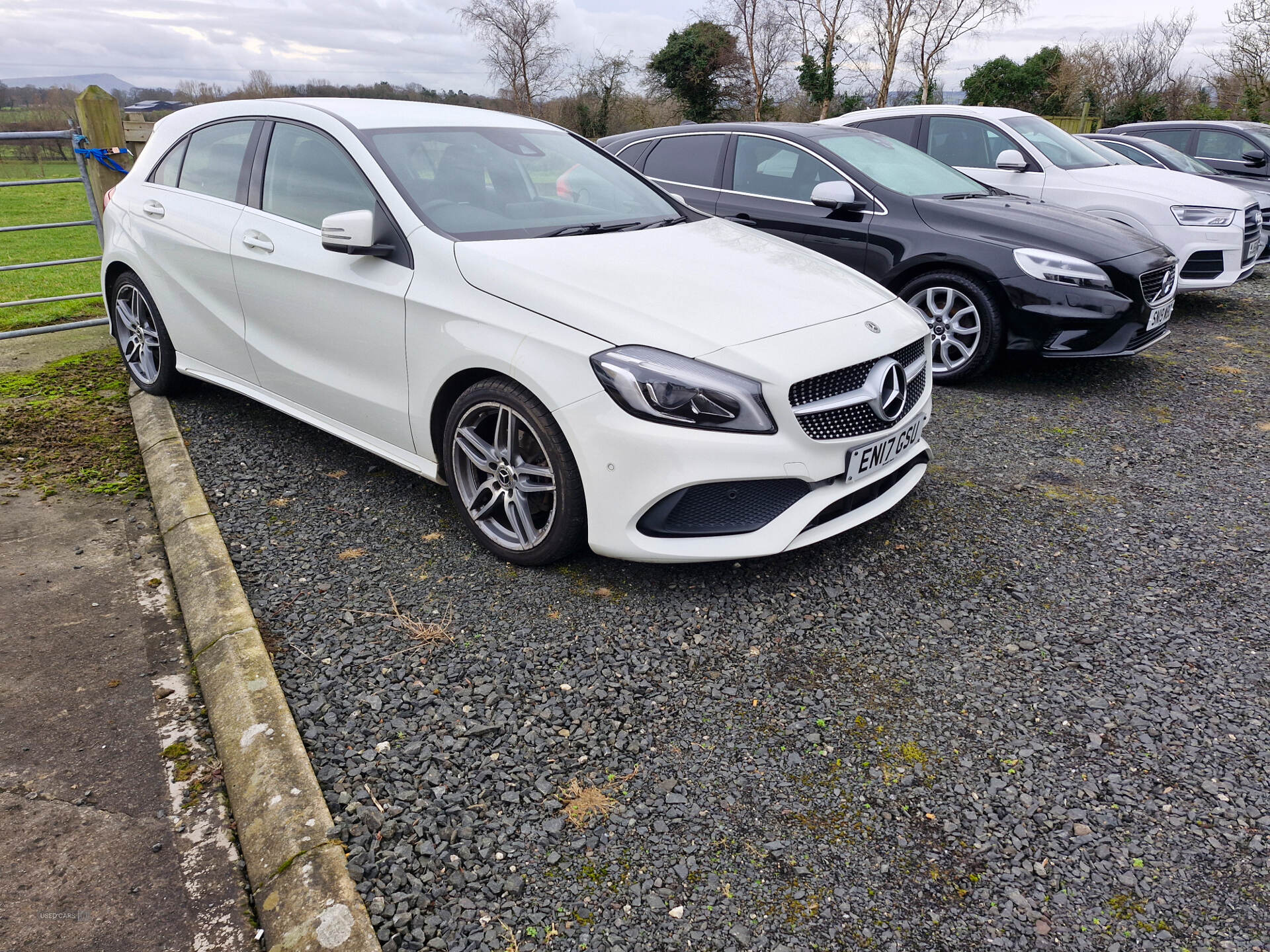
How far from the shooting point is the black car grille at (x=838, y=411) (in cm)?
298

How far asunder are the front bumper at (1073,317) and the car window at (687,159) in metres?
2.40

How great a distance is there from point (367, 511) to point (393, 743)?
63.0 inches

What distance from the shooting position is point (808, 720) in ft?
8.54

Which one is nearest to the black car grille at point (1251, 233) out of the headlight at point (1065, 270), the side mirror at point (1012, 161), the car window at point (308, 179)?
the side mirror at point (1012, 161)

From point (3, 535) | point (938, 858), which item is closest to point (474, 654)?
point (938, 858)

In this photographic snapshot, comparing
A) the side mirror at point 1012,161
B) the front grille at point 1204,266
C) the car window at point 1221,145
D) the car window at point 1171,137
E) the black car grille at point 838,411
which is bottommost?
the black car grille at point 838,411

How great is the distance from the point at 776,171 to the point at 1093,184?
350cm

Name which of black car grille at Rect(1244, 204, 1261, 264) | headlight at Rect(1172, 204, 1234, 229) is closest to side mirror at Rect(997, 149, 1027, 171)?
headlight at Rect(1172, 204, 1234, 229)

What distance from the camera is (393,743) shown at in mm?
2492

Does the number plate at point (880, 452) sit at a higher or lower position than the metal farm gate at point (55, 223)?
lower

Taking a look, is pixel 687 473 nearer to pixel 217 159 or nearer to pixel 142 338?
pixel 217 159

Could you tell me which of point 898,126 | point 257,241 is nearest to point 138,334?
point 257,241

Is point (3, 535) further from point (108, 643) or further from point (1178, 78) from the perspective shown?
point (1178, 78)

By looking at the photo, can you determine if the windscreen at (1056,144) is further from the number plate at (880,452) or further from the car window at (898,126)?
the number plate at (880,452)
